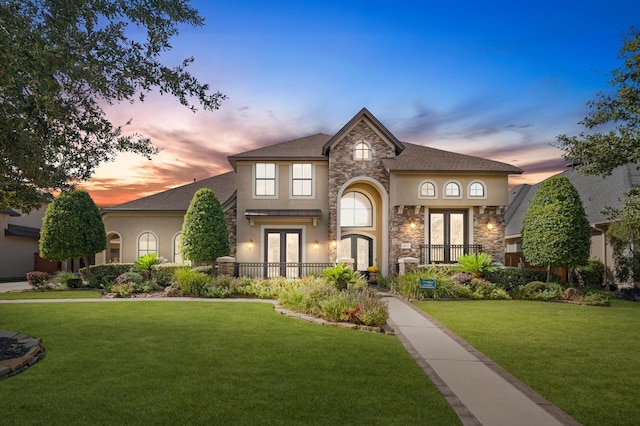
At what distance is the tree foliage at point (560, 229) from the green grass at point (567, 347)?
271cm

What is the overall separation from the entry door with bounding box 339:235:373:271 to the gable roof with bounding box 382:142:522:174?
4451mm

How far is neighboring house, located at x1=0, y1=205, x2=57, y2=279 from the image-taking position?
28438 millimetres

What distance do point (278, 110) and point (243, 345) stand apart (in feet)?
42.1

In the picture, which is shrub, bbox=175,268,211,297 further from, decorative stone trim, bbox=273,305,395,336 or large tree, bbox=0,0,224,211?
large tree, bbox=0,0,224,211

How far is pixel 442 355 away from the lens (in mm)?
8055

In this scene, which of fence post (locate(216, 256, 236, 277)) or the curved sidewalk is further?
fence post (locate(216, 256, 236, 277))

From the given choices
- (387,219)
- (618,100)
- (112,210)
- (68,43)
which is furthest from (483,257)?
(112,210)

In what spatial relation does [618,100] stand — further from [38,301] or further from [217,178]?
[217,178]

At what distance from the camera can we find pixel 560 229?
1784cm

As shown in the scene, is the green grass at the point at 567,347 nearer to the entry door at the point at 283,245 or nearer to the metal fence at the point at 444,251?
the metal fence at the point at 444,251

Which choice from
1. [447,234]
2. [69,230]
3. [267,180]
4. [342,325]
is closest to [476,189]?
[447,234]

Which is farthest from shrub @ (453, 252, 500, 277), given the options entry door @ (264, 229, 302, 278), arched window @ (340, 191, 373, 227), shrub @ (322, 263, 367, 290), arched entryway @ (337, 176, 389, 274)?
entry door @ (264, 229, 302, 278)

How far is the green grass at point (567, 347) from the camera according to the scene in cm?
567

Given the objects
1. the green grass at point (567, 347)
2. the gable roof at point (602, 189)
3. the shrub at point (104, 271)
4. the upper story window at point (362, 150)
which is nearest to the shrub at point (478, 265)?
the green grass at point (567, 347)
